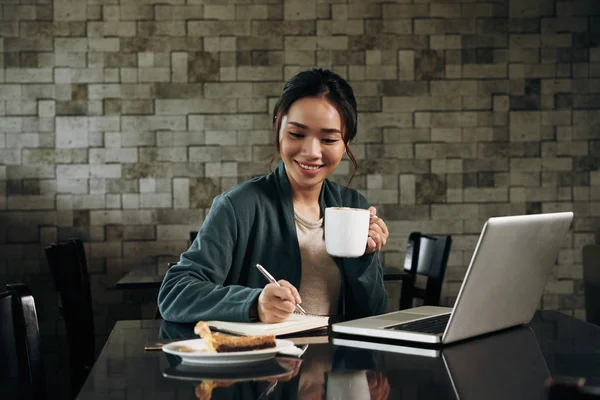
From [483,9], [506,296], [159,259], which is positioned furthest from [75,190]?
[506,296]

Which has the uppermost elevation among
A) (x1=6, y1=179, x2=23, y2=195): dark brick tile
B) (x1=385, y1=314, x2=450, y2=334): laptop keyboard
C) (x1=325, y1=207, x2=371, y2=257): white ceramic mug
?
(x1=325, y1=207, x2=371, y2=257): white ceramic mug

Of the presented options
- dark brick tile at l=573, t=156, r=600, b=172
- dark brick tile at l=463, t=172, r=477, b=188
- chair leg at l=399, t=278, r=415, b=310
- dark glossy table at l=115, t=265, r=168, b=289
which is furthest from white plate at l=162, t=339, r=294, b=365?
dark brick tile at l=573, t=156, r=600, b=172

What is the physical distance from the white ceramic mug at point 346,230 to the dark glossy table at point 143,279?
1.62 m

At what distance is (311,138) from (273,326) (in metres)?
0.57

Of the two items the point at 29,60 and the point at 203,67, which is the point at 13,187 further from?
the point at 203,67

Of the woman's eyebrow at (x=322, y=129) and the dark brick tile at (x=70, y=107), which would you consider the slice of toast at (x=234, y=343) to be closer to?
the woman's eyebrow at (x=322, y=129)

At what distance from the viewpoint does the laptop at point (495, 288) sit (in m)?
1.32

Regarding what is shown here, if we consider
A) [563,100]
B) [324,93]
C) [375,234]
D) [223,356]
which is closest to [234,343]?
[223,356]

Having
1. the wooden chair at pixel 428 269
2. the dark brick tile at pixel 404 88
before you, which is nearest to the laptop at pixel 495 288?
the wooden chair at pixel 428 269

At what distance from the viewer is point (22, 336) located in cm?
133

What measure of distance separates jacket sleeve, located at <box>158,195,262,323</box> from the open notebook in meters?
0.04

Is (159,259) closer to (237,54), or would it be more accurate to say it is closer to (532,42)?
(237,54)

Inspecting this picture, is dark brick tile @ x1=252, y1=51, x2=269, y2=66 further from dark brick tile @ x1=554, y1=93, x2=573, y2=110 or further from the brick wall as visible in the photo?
dark brick tile @ x1=554, y1=93, x2=573, y2=110

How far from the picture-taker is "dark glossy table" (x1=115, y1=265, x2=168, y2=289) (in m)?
3.18
